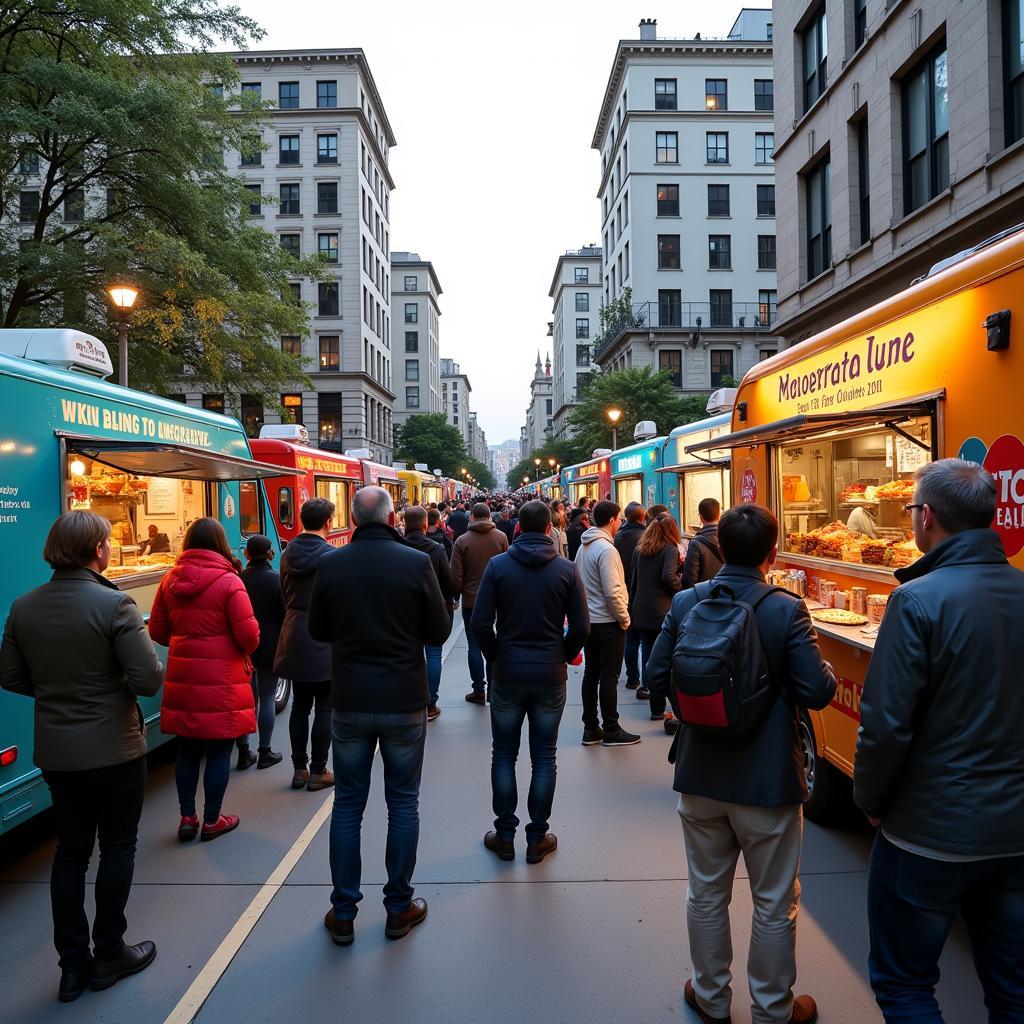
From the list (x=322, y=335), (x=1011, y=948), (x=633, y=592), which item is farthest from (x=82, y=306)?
(x=322, y=335)

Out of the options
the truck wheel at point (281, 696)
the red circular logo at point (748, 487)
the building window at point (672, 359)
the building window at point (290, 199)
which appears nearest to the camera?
the red circular logo at point (748, 487)

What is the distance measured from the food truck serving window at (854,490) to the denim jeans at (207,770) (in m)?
4.60

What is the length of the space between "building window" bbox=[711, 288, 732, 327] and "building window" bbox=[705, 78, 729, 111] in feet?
40.1

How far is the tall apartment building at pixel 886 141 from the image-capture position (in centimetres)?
1235

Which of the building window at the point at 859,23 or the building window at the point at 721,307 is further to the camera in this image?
the building window at the point at 721,307

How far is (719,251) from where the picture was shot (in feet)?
Result: 162

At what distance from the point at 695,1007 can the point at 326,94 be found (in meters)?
57.9

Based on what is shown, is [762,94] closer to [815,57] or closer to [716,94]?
[716,94]

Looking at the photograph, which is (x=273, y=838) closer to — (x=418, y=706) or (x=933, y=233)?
(x=418, y=706)

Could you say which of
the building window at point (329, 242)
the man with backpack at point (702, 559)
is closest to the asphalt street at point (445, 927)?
the man with backpack at point (702, 559)

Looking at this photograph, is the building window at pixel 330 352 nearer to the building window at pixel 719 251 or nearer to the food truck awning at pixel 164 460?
the building window at pixel 719 251

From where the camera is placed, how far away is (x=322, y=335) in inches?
2014

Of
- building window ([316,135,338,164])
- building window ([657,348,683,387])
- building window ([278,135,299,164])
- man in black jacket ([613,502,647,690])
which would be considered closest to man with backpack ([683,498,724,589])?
man in black jacket ([613,502,647,690])

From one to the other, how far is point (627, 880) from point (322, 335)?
5052 centimetres
